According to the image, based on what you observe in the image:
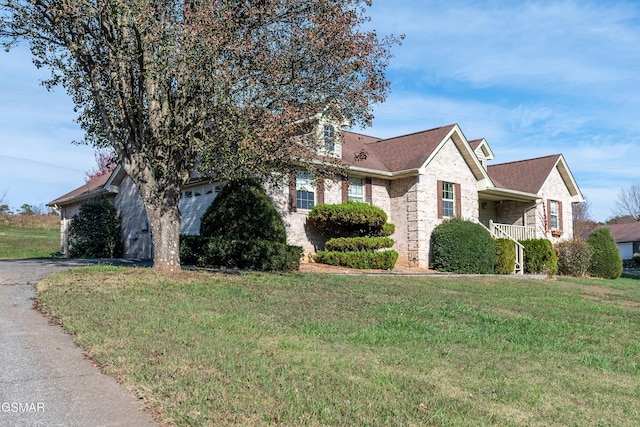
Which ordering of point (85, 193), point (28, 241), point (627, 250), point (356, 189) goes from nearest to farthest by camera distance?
point (356, 189) < point (85, 193) < point (28, 241) < point (627, 250)

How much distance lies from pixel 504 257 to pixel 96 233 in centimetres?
1701

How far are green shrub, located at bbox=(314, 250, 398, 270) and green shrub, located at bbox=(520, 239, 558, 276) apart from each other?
7.98 metres

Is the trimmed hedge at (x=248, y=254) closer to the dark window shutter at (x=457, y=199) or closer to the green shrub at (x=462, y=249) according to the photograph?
the green shrub at (x=462, y=249)

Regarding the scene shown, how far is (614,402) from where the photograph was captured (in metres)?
5.98

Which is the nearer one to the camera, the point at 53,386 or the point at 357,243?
the point at 53,386

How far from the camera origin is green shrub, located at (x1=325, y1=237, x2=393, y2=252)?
1988 cm

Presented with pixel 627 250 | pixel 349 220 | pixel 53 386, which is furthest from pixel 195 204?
pixel 627 250

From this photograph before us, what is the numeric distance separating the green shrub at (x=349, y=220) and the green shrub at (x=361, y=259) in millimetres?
1146

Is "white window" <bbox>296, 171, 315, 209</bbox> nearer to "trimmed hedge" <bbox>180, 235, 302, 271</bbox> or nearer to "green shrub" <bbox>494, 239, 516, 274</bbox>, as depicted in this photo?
"trimmed hedge" <bbox>180, 235, 302, 271</bbox>

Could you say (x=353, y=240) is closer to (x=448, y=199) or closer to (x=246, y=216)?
(x=246, y=216)

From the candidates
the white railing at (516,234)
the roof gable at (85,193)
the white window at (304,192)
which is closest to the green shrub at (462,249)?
the white railing at (516,234)

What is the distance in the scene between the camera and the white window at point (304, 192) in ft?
66.5

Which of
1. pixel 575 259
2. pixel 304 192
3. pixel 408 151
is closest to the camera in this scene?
pixel 304 192

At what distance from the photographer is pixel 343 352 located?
281 inches
